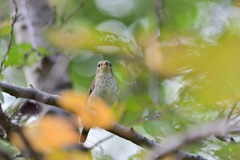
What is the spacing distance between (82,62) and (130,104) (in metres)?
2.82

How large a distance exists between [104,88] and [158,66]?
1.55m

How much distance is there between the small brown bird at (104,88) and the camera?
162 inches

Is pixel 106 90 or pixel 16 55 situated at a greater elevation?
pixel 16 55

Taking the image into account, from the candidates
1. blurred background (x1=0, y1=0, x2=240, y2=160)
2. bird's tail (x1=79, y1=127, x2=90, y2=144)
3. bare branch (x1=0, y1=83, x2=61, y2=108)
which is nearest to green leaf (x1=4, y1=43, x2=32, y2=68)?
blurred background (x1=0, y1=0, x2=240, y2=160)

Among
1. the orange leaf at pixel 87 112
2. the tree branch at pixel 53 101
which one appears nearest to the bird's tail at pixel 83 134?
the tree branch at pixel 53 101

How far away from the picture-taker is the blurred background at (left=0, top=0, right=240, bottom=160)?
2045 mm

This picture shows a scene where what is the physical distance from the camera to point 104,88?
423cm

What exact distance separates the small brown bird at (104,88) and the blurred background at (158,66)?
0.60 ft

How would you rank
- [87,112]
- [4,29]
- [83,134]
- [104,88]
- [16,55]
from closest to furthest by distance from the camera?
1. [87,112]
2. [16,55]
3. [4,29]
4. [83,134]
5. [104,88]

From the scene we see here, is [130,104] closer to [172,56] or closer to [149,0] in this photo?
[172,56]

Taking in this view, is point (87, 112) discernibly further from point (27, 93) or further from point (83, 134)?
point (83, 134)

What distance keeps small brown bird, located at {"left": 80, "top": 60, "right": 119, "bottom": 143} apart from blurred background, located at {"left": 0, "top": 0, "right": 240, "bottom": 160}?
183mm

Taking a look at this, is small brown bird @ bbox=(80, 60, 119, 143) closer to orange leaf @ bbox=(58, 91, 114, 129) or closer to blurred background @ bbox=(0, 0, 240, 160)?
blurred background @ bbox=(0, 0, 240, 160)

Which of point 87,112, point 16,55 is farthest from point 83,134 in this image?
point 87,112
